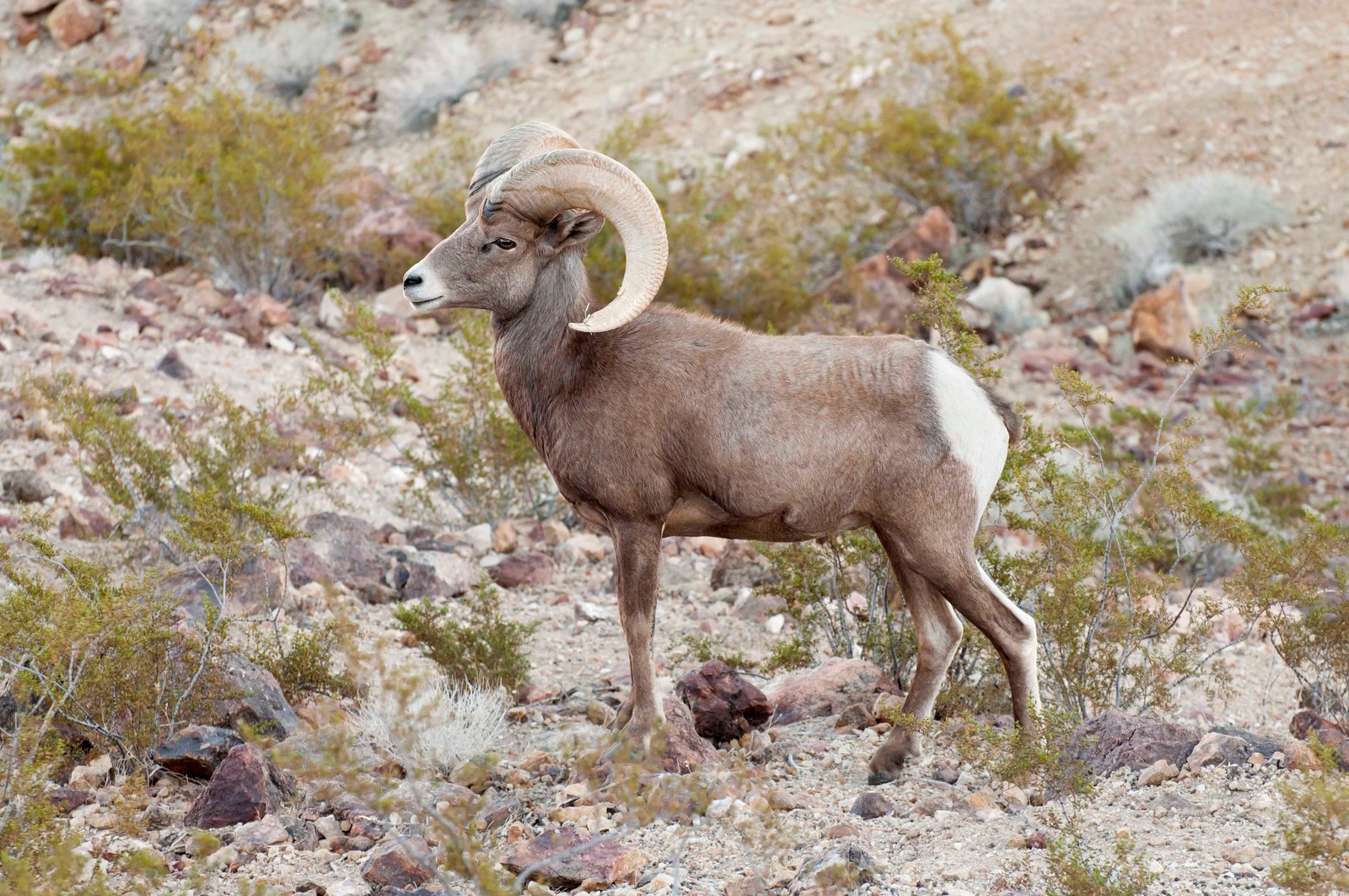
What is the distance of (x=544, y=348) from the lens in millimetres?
5746

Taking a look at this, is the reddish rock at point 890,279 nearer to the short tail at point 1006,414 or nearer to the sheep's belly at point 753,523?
the short tail at point 1006,414

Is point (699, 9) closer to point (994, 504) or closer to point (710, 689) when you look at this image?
point (994, 504)

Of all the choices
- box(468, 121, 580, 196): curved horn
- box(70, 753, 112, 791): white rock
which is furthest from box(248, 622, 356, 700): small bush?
box(468, 121, 580, 196): curved horn

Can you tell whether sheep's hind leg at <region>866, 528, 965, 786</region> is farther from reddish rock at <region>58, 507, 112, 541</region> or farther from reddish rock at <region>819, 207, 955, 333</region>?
reddish rock at <region>819, 207, 955, 333</region>

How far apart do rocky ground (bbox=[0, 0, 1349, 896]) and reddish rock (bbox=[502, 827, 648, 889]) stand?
0.02 m

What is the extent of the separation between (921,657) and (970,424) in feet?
3.56

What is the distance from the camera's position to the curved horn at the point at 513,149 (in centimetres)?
592

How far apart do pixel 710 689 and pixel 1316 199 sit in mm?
12554

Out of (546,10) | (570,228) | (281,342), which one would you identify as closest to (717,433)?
(570,228)

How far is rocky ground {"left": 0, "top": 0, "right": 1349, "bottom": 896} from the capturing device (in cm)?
495

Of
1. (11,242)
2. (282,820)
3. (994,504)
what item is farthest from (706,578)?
(11,242)

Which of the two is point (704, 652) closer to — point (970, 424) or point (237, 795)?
point (970, 424)

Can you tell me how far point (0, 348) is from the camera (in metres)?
11.1

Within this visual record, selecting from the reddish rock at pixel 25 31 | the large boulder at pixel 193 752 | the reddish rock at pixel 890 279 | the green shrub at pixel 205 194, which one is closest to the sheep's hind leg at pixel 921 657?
the large boulder at pixel 193 752
